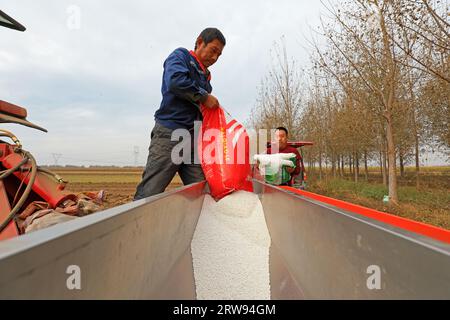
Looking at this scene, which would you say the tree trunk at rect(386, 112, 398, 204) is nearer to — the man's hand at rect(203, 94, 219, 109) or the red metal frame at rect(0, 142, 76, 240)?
the man's hand at rect(203, 94, 219, 109)

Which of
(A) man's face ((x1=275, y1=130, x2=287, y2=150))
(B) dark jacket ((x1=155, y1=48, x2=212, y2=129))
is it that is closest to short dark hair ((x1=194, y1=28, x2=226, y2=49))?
(B) dark jacket ((x1=155, y1=48, x2=212, y2=129))

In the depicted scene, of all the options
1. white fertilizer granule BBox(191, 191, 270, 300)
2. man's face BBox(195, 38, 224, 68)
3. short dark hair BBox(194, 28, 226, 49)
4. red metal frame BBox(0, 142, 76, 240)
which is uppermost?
short dark hair BBox(194, 28, 226, 49)

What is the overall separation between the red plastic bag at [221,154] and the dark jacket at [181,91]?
0.52 feet

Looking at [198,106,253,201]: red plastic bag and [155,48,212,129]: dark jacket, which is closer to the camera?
[155,48,212,129]: dark jacket

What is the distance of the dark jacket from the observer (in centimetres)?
238

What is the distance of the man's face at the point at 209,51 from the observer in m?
2.69

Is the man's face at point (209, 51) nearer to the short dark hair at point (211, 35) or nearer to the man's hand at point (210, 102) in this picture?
the short dark hair at point (211, 35)

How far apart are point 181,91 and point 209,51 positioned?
0.59 metres

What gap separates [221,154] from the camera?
2734 millimetres

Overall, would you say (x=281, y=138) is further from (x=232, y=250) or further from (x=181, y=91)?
(x=232, y=250)

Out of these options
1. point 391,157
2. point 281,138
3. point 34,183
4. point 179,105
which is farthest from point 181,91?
point 391,157

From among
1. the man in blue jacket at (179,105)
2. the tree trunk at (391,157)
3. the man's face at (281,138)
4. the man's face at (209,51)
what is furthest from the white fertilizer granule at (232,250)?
the tree trunk at (391,157)

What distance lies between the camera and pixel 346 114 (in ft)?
48.8
